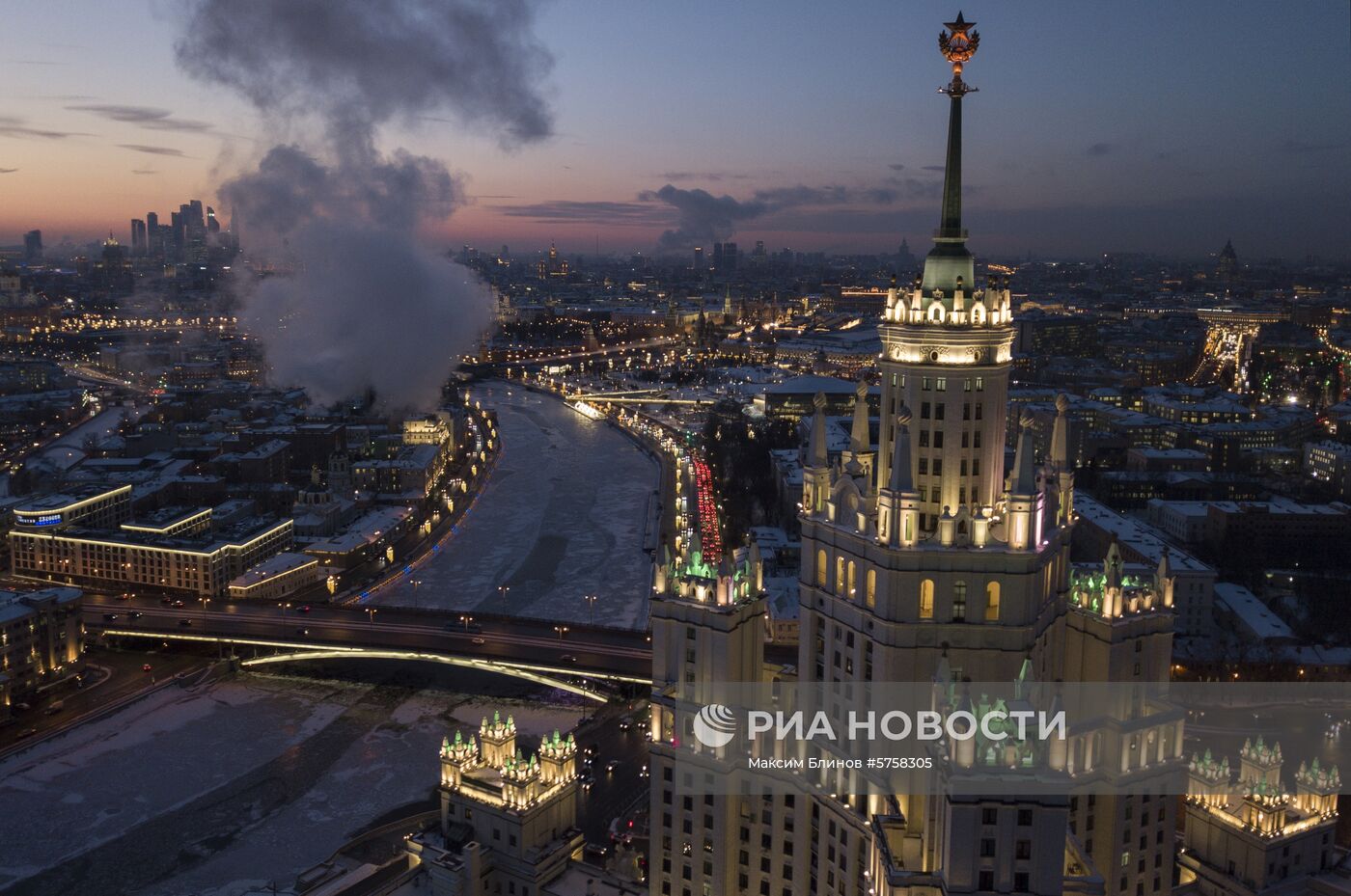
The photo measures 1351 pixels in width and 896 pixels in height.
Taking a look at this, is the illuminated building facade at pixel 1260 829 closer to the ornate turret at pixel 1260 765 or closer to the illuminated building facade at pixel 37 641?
the ornate turret at pixel 1260 765

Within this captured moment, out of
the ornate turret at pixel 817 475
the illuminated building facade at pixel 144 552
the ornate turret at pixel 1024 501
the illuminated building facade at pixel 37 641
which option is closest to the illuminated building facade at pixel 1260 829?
the ornate turret at pixel 1024 501

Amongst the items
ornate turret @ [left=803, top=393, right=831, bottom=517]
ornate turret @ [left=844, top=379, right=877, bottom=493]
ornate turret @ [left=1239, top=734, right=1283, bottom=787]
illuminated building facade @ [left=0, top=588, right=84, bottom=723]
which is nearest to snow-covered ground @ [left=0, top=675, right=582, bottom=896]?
illuminated building facade @ [left=0, top=588, right=84, bottom=723]

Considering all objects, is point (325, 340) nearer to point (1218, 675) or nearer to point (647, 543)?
point (647, 543)

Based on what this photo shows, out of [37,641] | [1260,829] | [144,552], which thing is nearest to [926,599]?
[1260,829]

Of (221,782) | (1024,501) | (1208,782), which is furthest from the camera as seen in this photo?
(221,782)

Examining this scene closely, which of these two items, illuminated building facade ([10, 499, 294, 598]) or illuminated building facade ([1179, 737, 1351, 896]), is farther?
illuminated building facade ([10, 499, 294, 598])

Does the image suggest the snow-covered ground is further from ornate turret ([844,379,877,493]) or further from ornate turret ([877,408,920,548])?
ornate turret ([877,408,920,548])

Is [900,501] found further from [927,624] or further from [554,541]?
[554,541]
